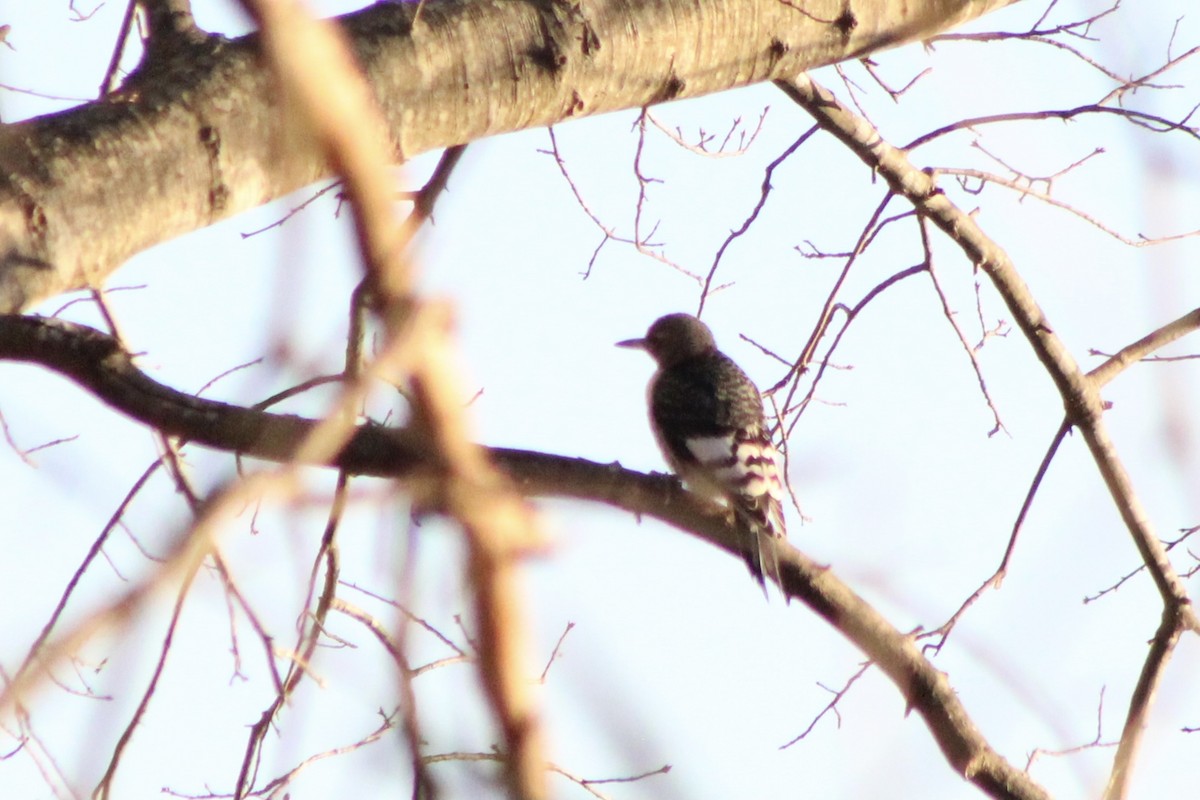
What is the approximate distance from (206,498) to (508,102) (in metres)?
2.26

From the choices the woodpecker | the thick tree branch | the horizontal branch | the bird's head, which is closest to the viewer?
the thick tree branch

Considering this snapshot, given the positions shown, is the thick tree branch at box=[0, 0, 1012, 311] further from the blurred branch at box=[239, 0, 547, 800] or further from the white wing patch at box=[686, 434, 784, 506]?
the white wing patch at box=[686, 434, 784, 506]

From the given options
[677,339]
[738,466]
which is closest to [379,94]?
[738,466]

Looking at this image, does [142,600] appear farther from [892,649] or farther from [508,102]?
[892,649]

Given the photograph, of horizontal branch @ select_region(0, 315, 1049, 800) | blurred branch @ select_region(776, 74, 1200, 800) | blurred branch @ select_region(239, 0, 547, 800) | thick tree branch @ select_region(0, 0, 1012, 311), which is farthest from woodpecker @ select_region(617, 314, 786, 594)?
blurred branch @ select_region(239, 0, 547, 800)

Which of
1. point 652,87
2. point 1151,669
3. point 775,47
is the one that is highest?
point 775,47

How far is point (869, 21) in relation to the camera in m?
4.21

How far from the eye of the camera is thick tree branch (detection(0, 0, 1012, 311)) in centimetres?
264

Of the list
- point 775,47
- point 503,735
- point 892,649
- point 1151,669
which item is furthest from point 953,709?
point 503,735

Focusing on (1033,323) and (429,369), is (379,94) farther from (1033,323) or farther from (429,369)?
(1033,323)

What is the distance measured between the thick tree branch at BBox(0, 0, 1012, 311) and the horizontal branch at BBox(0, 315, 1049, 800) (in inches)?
21.8

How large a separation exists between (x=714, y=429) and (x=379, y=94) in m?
4.03

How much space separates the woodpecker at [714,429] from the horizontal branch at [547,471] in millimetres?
373

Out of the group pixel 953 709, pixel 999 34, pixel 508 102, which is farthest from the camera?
pixel 999 34
